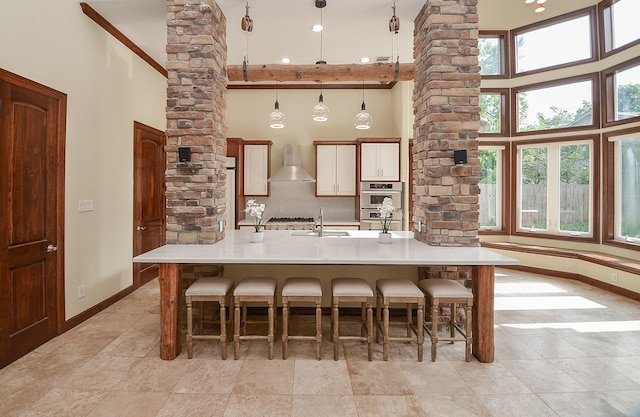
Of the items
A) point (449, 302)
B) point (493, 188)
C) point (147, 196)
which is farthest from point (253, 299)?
point (493, 188)

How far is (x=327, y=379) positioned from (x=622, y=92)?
565cm

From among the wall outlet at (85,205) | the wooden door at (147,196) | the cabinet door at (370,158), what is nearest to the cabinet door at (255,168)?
the wooden door at (147,196)

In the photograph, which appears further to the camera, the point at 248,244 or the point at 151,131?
the point at 151,131

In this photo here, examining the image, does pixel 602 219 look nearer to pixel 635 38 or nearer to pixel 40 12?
pixel 635 38

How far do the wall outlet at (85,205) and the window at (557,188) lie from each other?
6477 millimetres

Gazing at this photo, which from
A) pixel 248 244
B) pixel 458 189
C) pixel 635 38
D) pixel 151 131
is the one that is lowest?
pixel 248 244

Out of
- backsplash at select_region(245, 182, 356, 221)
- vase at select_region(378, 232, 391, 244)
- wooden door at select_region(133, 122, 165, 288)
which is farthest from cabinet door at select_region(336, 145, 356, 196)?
vase at select_region(378, 232, 391, 244)

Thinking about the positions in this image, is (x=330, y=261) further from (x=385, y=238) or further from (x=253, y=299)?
(x=385, y=238)

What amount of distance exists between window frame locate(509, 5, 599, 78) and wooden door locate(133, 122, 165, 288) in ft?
19.9

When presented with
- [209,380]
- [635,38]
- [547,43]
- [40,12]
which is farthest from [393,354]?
[547,43]

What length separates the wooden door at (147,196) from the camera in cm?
487

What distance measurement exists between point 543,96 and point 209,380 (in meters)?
6.48

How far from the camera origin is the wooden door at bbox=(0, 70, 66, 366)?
2738 mm

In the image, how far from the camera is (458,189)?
10.8 feet
